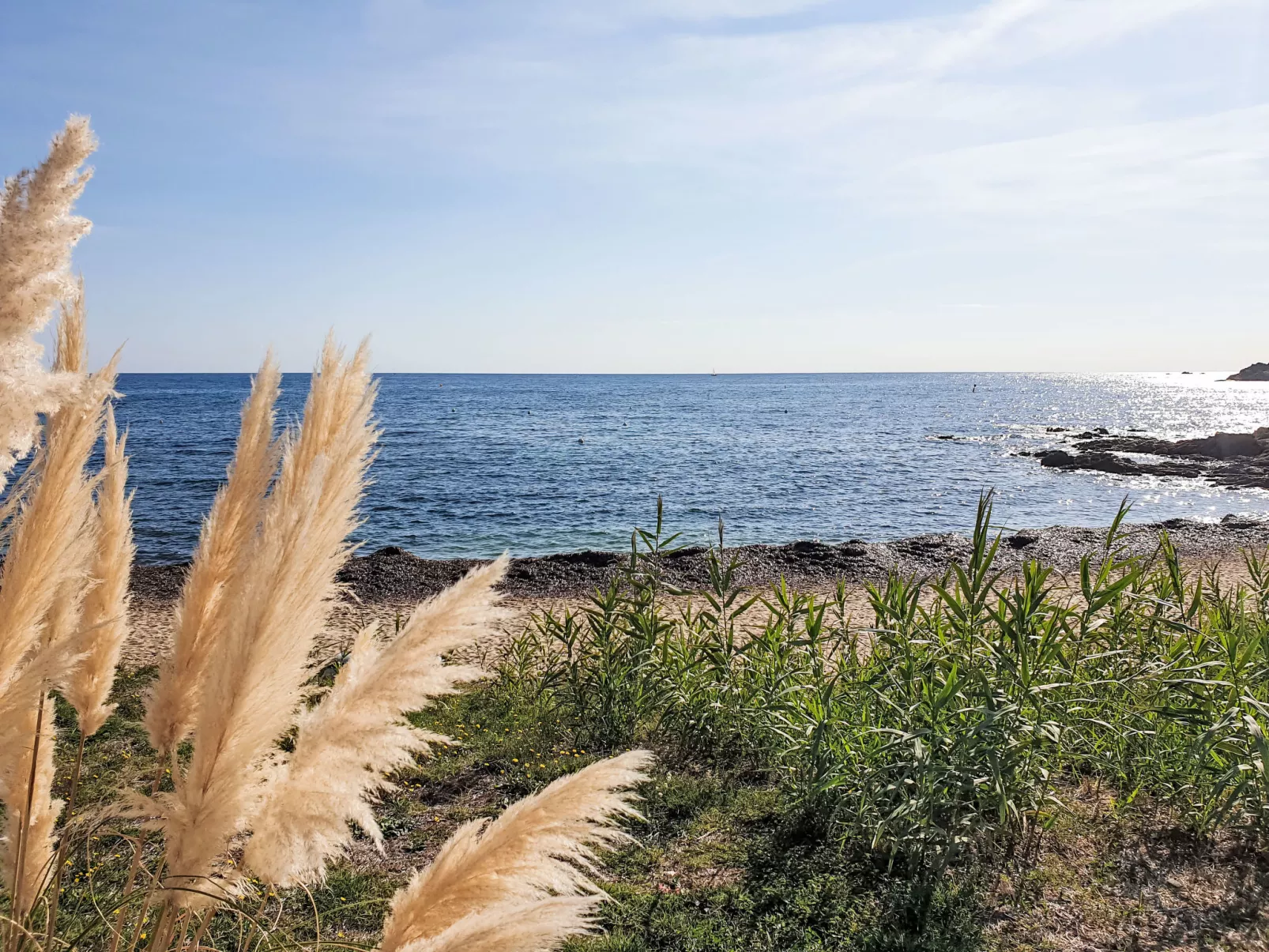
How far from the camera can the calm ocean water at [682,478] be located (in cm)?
2289

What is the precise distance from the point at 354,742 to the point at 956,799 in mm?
3438

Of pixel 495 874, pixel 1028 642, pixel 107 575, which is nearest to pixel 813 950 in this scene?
pixel 1028 642

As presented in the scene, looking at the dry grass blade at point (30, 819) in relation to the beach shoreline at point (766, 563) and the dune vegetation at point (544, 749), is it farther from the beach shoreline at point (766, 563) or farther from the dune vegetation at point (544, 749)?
the beach shoreline at point (766, 563)

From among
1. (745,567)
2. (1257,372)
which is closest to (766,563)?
(745,567)

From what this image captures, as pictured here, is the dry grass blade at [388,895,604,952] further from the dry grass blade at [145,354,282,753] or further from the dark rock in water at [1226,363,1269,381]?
the dark rock in water at [1226,363,1269,381]

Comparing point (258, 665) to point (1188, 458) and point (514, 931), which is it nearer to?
point (514, 931)

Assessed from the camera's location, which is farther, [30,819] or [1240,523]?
[1240,523]

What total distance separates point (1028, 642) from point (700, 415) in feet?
237

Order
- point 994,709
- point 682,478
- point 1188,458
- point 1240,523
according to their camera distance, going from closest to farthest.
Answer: point 994,709 → point 1240,523 → point 682,478 → point 1188,458

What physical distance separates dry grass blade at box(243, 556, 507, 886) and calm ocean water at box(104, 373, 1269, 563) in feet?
1.29

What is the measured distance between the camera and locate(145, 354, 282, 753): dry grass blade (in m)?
1.46

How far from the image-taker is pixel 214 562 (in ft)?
4.94

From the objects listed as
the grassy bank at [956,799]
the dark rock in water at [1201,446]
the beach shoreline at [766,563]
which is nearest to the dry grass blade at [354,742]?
the grassy bank at [956,799]

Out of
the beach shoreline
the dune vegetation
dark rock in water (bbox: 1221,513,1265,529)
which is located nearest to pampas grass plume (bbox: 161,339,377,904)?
the dune vegetation
